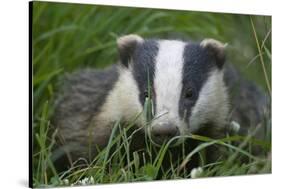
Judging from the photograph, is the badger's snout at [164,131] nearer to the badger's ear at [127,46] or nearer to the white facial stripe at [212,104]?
the white facial stripe at [212,104]

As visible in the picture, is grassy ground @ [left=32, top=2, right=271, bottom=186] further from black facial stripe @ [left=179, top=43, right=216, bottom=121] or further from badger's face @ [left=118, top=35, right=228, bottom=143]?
black facial stripe @ [left=179, top=43, right=216, bottom=121]

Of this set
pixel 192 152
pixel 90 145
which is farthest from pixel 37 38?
pixel 192 152

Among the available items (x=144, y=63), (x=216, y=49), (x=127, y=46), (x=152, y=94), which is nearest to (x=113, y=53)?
(x=127, y=46)

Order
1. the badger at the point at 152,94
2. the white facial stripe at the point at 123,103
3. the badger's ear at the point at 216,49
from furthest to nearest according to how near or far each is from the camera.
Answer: the badger's ear at the point at 216,49 < the white facial stripe at the point at 123,103 < the badger at the point at 152,94

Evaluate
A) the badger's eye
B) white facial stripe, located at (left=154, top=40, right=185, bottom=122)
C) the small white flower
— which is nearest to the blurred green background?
white facial stripe, located at (left=154, top=40, right=185, bottom=122)

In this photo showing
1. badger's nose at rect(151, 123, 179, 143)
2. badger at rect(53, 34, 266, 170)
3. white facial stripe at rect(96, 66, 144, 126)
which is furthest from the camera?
white facial stripe at rect(96, 66, 144, 126)

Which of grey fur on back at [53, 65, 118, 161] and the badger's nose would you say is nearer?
the badger's nose

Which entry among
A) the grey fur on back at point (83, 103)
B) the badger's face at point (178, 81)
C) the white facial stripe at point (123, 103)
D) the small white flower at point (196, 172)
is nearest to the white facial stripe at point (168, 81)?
the badger's face at point (178, 81)
